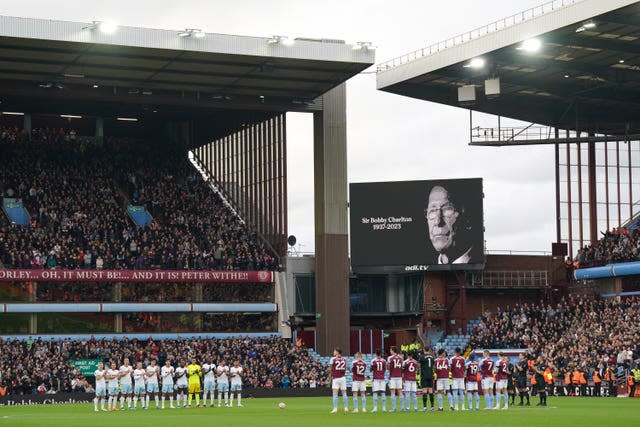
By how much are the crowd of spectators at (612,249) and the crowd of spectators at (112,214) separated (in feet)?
69.2

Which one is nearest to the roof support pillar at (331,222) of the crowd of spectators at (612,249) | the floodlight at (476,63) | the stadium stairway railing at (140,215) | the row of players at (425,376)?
the floodlight at (476,63)

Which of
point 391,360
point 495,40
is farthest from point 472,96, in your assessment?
point 391,360

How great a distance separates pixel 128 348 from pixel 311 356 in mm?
11622

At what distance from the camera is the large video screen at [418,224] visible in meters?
78.7

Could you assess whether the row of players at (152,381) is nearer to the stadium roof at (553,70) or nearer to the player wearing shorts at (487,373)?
the player wearing shorts at (487,373)

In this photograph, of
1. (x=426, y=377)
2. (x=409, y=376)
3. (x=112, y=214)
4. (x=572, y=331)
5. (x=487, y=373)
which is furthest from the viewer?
(x=112, y=214)

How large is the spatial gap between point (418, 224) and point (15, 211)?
2563cm

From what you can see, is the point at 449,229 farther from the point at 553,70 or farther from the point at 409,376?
the point at 409,376

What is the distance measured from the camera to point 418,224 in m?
79.4

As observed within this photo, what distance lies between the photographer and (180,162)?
84.4 m

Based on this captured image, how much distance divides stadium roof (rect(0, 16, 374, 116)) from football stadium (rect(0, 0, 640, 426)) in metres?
0.15

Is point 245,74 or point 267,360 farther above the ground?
point 245,74

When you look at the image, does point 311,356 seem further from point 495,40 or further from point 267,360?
point 495,40

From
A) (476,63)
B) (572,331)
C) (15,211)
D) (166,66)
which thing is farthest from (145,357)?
(572,331)
